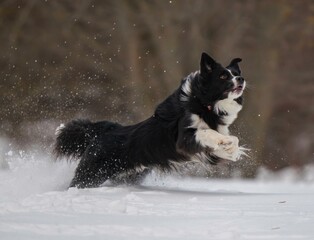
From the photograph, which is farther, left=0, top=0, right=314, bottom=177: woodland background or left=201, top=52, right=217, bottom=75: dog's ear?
left=0, top=0, right=314, bottom=177: woodland background

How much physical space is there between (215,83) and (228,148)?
0.70 meters

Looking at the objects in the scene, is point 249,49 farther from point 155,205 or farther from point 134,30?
point 155,205

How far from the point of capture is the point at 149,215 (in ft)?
15.6

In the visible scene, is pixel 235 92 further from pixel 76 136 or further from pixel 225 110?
pixel 76 136

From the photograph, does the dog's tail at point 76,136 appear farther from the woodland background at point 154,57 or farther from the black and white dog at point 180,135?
the woodland background at point 154,57

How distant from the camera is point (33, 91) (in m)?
18.1

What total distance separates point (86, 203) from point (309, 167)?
1200 cm

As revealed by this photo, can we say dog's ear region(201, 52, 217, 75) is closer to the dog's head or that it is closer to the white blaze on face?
the dog's head

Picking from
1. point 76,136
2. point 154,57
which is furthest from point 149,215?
point 154,57

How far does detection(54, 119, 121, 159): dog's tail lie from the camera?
727 centimetres

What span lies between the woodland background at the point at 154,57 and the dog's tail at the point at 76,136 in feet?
31.7

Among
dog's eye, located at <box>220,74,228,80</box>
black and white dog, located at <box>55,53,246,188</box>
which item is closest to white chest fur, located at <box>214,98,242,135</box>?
black and white dog, located at <box>55,53,246,188</box>

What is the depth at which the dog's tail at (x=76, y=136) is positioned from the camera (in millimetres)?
7266

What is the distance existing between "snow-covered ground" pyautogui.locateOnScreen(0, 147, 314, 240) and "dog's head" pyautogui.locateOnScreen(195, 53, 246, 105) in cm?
98
